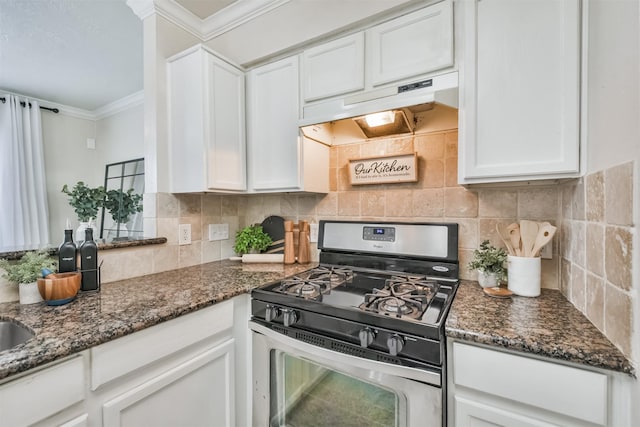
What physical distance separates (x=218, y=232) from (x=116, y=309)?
37.7 inches

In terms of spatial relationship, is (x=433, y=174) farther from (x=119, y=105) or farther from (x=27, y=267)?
(x=119, y=105)

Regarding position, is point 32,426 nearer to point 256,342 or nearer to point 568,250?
point 256,342

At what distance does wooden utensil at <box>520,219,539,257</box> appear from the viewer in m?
1.14

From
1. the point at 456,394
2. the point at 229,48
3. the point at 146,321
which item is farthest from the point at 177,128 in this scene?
the point at 456,394

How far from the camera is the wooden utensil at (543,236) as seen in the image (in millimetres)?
1085

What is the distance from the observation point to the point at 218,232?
1.93m

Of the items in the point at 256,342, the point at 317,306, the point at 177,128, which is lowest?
the point at 256,342

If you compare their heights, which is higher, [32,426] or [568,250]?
[568,250]

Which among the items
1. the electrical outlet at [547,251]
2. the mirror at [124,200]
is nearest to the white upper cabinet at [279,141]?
the electrical outlet at [547,251]

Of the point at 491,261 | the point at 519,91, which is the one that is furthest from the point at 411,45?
the point at 491,261

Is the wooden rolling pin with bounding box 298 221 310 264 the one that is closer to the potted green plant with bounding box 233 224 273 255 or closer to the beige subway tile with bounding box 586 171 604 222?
the potted green plant with bounding box 233 224 273 255

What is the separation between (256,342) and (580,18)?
1.71 m

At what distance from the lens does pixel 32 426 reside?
680 mm

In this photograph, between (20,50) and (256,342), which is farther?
(20,50)
